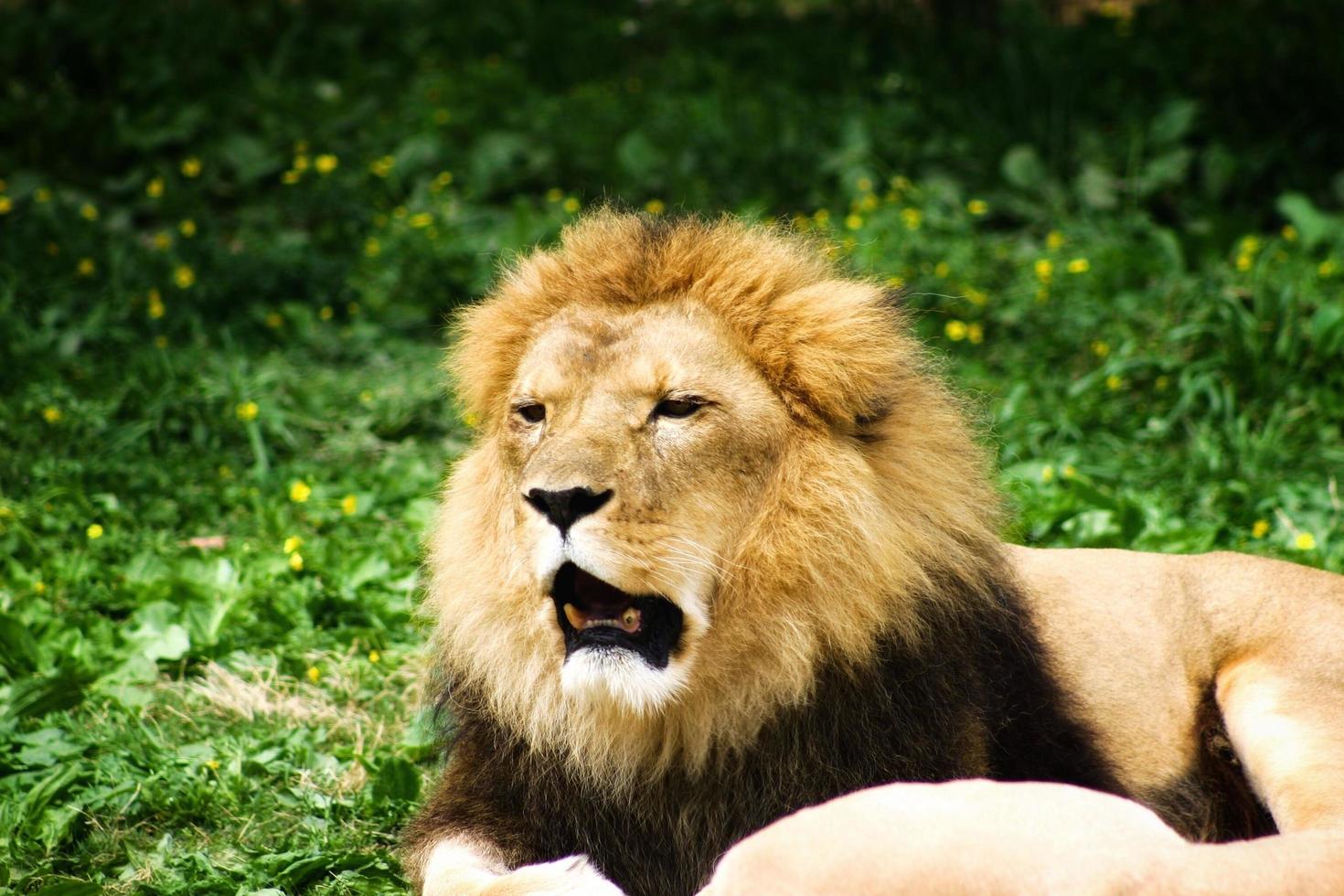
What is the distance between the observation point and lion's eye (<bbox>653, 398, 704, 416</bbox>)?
269cm

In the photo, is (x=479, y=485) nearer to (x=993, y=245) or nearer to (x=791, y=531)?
(x=791, y=531)

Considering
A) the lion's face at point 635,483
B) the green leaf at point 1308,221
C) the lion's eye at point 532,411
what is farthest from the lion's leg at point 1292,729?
the green leaf at point 1308,221

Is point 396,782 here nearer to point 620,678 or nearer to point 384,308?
point 620,678

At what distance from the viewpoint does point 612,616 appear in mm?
2617

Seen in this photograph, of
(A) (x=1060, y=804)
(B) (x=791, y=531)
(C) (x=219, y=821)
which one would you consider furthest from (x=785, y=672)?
(C) (x=219, y=821)

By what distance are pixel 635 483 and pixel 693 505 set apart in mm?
119

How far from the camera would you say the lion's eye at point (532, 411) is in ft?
9.27

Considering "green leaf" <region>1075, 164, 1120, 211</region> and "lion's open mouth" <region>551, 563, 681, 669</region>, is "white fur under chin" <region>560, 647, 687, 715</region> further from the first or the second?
"green leaf" <region>1075, 164, 1120, 211</region>

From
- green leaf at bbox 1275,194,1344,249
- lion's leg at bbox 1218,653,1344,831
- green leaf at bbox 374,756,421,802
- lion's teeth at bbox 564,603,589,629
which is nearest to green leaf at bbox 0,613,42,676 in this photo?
green leaf at bbox 374,756,421,802

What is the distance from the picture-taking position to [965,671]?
280cm

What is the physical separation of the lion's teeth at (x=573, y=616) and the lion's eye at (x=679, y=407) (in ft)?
1.23

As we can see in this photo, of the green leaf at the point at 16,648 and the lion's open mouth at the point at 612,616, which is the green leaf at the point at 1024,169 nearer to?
the green leaf at the point at 16,648

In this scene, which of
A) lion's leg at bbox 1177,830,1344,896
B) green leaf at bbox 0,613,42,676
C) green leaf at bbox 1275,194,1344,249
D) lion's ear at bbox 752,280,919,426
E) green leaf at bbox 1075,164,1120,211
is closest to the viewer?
lion's leg at bbox 1177,830,1344,896

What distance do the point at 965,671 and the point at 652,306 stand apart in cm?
91
